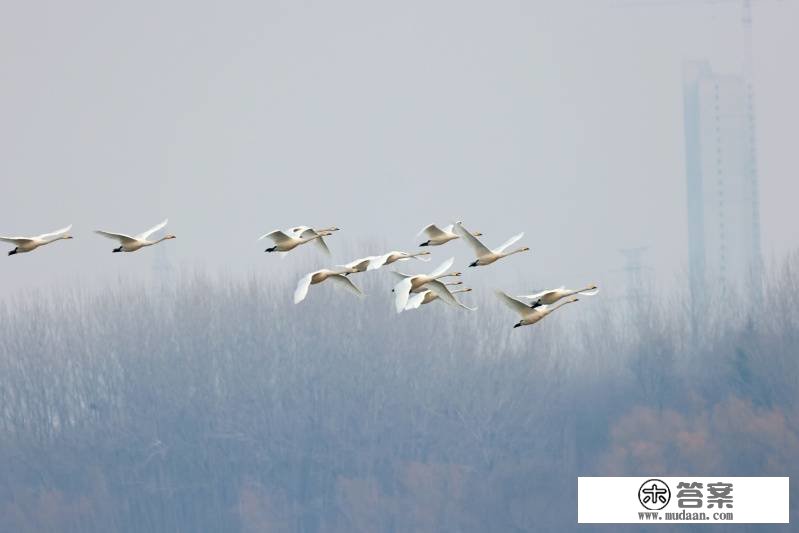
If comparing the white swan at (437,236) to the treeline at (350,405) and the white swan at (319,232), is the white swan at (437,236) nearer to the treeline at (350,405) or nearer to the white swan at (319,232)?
the white swan at (319,232)

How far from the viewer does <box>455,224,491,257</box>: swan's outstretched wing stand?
107ft

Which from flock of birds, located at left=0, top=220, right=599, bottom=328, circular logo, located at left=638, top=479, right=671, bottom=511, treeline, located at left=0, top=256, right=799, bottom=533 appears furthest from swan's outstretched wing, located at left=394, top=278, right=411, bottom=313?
treeline, located at left=0, top=256, right=799, bottom=533

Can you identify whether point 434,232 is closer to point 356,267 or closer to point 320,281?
point 356,267

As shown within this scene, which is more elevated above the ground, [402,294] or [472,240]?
[472,240]

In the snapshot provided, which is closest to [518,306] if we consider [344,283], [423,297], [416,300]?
[416,300]

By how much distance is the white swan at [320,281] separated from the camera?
30422 mm

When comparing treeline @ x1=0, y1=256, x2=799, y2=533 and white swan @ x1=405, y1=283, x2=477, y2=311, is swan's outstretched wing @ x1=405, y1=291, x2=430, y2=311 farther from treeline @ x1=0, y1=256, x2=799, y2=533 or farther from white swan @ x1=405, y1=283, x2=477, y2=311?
treeline @ x1=0, y1=256, x2=799, y2=533

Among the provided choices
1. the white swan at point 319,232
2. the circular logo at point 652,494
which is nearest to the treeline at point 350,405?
the circular logo at point 652,494

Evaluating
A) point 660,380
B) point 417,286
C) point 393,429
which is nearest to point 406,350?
Result: point 393,429

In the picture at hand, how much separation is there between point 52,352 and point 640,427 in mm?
24461

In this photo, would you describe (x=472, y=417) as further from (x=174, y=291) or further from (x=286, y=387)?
(x=174, y=291)

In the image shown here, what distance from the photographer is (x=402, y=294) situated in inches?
1242

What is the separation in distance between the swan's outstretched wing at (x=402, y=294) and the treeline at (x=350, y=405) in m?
43.3

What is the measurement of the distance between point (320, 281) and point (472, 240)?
2.52 meters
